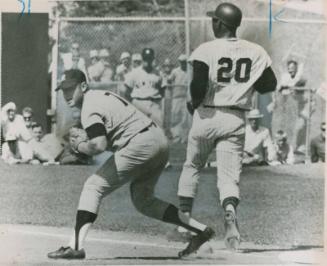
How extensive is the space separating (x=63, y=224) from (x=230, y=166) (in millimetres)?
1609

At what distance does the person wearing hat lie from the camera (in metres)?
6.50

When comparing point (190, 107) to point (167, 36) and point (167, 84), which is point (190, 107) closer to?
point (167, 84)

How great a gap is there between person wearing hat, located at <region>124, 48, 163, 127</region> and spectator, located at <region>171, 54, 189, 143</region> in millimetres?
132

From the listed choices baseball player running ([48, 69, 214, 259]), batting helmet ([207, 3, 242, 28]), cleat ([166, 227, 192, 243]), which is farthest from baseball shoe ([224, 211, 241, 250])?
batting helmet ([207, 3, 242, 28])

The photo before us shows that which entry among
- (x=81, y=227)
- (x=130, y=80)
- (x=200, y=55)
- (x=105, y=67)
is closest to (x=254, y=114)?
(x=200, y=55)

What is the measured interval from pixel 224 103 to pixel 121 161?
3.52 feet

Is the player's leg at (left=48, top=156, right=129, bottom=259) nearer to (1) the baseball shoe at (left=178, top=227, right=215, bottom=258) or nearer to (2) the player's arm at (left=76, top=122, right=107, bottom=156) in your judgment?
(2) the player's arm at (left=76, top=122, right=107, bottom=156)

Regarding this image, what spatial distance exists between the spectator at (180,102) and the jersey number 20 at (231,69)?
1.32 ft

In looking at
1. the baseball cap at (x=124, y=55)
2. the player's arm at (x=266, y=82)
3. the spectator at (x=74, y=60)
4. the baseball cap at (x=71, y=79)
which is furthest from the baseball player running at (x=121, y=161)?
the player's arm at (x=266, y=82)

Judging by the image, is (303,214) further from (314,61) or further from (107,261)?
(107,261)

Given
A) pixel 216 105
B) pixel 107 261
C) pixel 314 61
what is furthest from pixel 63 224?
pixel 314 61

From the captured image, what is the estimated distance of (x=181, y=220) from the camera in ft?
20.0

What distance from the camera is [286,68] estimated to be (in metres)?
6.58

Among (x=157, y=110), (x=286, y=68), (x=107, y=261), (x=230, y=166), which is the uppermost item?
(x=286, y=68)
